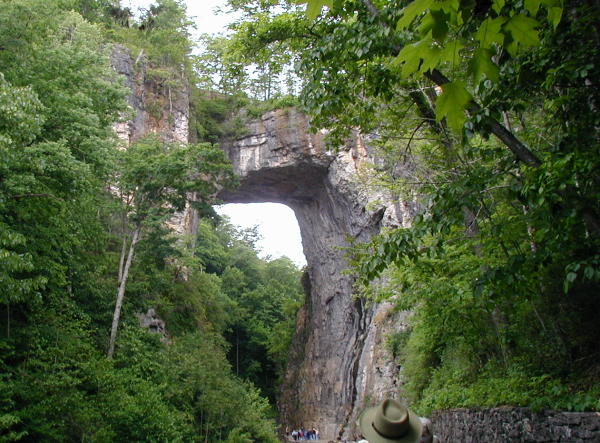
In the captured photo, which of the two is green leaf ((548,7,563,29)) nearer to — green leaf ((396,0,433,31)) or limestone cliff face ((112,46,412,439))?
green leaf ((396,0,433,31))

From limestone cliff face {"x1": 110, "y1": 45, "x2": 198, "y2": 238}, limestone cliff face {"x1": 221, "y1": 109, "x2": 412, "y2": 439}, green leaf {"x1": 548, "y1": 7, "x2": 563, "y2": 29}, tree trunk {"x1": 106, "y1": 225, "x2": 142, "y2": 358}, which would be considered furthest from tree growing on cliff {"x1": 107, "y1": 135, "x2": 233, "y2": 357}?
green leaf {"x1": 548, "y1": 7, "x2": 563, "y2": 29}

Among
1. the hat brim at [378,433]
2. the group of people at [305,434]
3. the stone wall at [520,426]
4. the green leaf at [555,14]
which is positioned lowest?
the group of people at [305,434]

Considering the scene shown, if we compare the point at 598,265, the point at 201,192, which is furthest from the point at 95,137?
Answer: the point at 598,265

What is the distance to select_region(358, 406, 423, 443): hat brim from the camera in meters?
2.55

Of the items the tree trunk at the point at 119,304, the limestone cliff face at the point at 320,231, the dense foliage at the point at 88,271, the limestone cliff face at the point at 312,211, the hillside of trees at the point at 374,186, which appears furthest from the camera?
the limestone cliff face at the point at 312,211

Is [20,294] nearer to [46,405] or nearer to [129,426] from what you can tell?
[46,405]

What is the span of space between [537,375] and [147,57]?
2283 centimetres

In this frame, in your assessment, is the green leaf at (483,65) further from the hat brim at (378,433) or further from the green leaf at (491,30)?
the hat brim at (378,433)

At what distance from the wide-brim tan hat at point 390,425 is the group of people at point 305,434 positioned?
21.0 metres

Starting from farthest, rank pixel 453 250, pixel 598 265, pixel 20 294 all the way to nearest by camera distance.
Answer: pixel 20 294 < pixel 453 250 < pixel 598 265

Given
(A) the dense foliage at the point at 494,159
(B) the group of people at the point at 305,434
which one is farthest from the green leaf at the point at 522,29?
(B) the group of people at the point at 305,434

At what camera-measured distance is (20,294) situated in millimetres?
8766

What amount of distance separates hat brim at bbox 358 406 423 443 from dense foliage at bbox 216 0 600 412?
1.21m

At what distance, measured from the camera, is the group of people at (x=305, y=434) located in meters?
22.2
